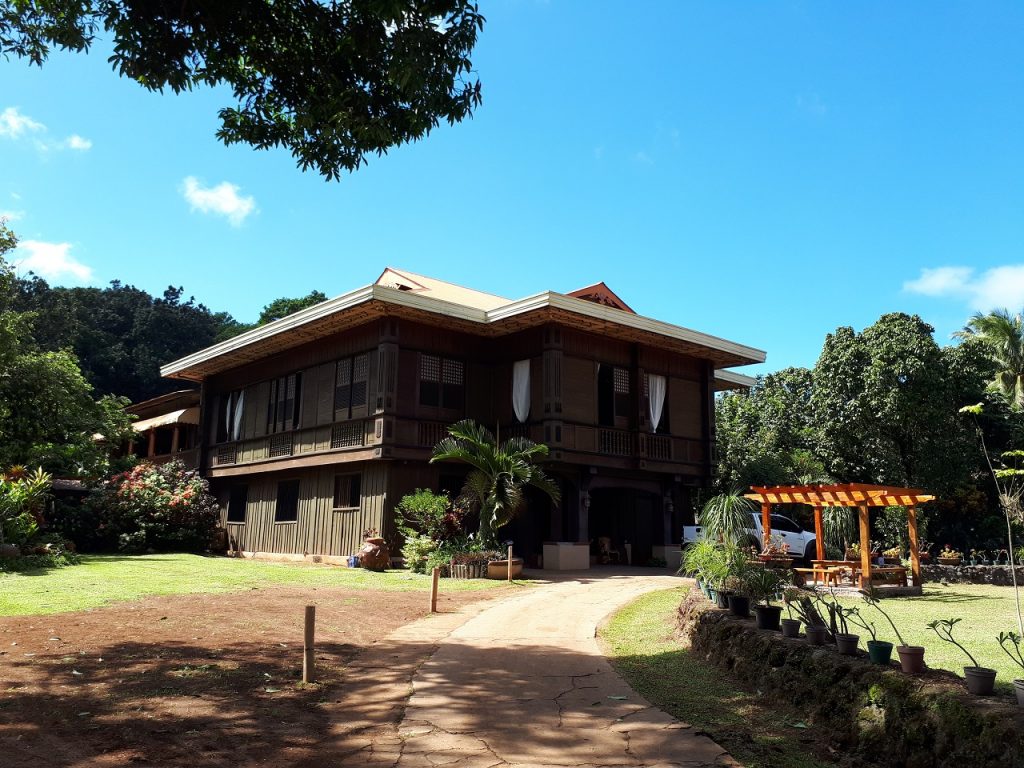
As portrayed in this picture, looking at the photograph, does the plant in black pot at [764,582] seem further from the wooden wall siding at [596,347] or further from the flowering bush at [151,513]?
the flowering bush at [151,513]

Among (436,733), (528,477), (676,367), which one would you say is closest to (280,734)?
(436,733)

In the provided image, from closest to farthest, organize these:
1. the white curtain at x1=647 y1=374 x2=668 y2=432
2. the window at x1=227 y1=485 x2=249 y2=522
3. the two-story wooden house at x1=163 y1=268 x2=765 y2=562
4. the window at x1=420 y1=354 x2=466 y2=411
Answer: the two-story wooden house at x1=163 y1=268 x2=765 y2=562 < the window at x1=420 y1=354 x2=466 y2=411 < the white curtain at x1=647 y1=374 x2=668 y2=432 < the window at x1=227 y1=485 x2=249 y2=522

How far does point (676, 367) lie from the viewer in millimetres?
23484

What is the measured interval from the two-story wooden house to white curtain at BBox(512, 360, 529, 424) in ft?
0.12

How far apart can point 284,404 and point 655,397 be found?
37.5ft

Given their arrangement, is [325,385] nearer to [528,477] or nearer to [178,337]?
[528,477]

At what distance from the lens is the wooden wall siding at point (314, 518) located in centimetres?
2027

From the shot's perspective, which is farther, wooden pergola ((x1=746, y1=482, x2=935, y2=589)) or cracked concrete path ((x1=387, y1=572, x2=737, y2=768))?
wooden pergola ((x1=746, y1=482, x2=935, y2=589))

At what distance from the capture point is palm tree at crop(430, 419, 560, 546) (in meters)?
17.4

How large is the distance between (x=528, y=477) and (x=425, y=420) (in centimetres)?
410

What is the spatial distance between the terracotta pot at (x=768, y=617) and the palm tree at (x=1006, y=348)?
21.6 meters

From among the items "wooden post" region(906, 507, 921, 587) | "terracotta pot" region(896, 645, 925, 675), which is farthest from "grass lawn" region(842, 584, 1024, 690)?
"terracotta pot" region(896, 645, 925, 675)

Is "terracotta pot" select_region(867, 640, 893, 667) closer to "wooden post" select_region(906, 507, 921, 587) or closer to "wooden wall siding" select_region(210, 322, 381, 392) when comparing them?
"wooden post" select_region(906, 507, 921, 587)

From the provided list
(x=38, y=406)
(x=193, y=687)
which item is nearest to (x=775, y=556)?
(x=193, y=687)
